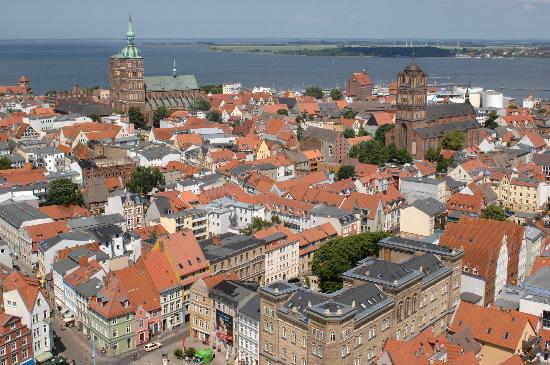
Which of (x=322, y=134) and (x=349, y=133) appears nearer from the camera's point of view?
(x=322, y=134)

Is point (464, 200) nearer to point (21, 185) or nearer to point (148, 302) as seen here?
point (148, 302)

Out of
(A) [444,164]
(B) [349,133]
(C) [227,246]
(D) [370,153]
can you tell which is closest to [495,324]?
(C) [227,246]

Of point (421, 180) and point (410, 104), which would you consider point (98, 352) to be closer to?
point (421, 180)

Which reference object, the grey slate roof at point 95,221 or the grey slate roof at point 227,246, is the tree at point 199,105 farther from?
the grey slate roof at point 227,246

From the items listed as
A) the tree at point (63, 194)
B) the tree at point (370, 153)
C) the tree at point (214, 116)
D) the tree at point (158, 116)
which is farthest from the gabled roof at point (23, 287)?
the tree at point (214, 116)

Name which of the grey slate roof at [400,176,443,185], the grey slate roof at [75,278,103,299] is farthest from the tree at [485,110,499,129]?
the grey slate roof at [75,278,103,299]

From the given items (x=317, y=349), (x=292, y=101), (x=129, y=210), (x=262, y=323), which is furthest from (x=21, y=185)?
(x=292, y=101)
